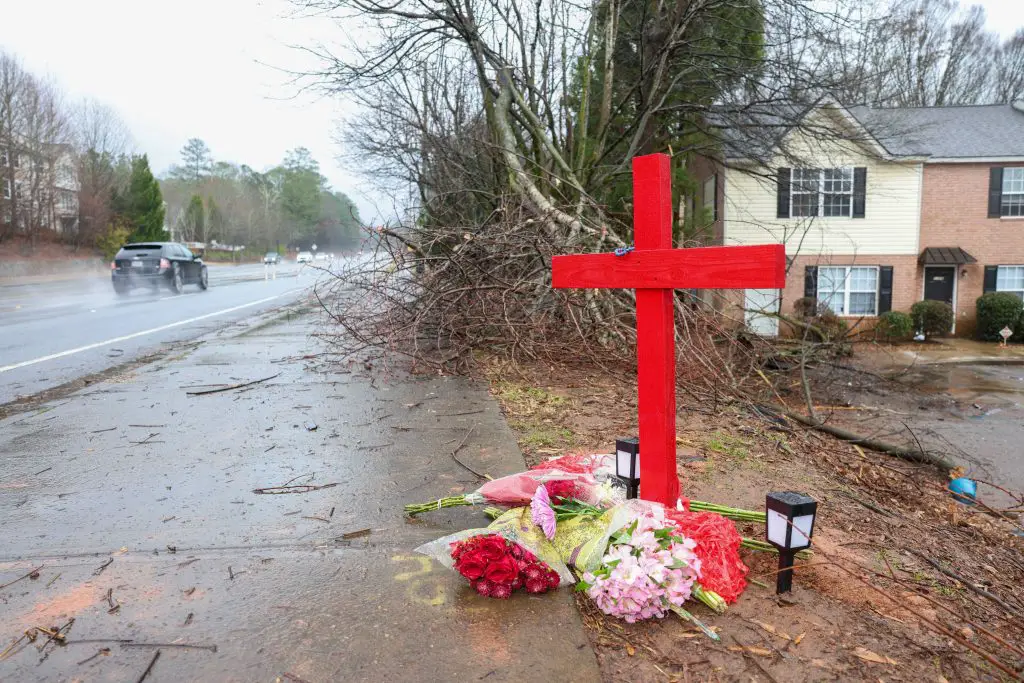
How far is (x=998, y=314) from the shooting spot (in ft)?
65.6

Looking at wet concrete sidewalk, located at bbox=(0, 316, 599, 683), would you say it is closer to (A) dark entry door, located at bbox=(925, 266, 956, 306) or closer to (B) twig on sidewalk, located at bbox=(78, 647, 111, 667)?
(B) twig on sidewalk, located at bbox=(78, 647, 111, 667)

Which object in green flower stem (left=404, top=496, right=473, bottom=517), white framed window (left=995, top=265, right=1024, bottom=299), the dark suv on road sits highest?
the dark suv on road

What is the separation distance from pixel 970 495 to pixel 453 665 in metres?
4.43

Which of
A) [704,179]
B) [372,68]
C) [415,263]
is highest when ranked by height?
[372,68]

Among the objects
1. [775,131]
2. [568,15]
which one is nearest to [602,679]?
[568,15]

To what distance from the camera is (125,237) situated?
1700 inches

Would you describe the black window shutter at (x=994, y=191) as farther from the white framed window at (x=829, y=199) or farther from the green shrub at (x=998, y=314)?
the white framed window at (x=829, y=199)

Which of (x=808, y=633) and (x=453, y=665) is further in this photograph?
(x=808, y=633)

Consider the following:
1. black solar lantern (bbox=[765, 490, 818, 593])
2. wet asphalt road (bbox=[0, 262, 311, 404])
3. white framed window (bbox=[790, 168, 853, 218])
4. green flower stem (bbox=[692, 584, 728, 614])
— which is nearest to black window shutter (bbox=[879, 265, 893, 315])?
white framed window (bbox=[790, 168, 853, 218])

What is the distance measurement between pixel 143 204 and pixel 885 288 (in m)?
46.0

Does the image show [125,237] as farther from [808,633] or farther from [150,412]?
[808,633]

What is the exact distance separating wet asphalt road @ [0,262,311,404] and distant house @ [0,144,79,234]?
1338 cm

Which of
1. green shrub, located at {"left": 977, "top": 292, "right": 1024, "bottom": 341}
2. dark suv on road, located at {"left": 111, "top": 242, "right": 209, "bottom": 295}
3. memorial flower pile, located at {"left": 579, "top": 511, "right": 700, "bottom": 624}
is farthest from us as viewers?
dark suv on road, located at {"left": 111, "top": 242, "right": 209, "bottom": 295}

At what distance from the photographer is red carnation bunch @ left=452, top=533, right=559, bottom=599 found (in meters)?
2.56
